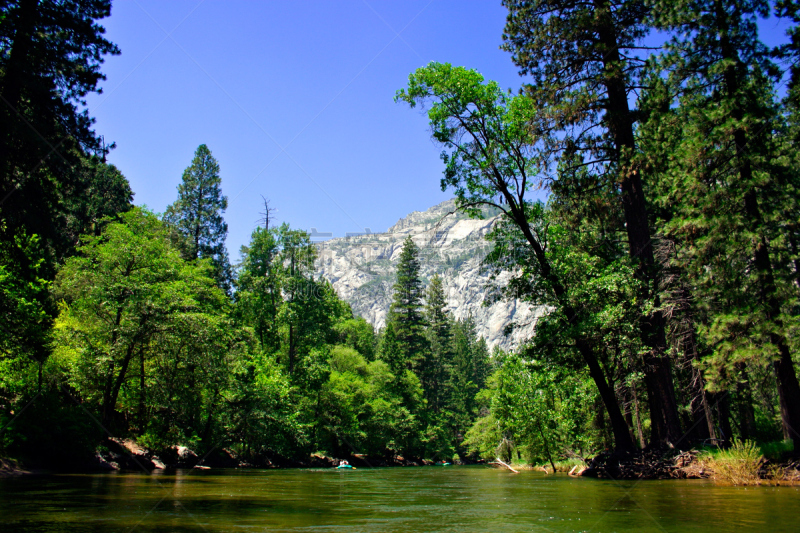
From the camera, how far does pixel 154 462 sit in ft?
62.3

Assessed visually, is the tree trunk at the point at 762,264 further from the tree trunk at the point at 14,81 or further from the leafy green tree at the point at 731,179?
the tree trunk at the point at 14,81

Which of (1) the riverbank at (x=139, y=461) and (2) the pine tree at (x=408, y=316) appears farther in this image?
(2) the pine tree at (x=408, y=316)

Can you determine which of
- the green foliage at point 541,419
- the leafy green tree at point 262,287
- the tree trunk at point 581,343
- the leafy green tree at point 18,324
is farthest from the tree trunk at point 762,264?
the leafy green tree at point 262,287

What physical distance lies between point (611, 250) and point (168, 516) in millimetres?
13862

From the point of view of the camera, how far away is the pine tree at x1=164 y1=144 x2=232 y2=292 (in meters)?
41.6

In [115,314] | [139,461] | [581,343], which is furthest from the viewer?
[115,314]

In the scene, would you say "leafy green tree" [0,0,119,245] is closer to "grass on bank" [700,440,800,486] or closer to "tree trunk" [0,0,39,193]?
"tree trunk" [0,0,39,193]

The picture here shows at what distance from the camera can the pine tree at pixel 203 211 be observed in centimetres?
4156

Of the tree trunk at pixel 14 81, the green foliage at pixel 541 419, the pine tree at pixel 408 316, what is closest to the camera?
the tree trunk at pixel 14 81

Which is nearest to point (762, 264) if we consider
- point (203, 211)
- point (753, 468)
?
point (753, 468)

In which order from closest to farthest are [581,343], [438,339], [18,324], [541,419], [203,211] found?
1. [581,343]
2. [18,324]
3. [541,419]
4. [203,211]
5. [438,339]

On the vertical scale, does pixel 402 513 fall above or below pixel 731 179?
below

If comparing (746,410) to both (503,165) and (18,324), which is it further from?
(18,324)

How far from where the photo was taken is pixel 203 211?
4241 cm
